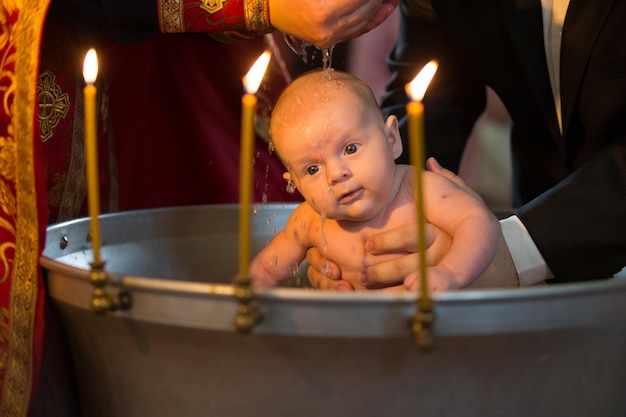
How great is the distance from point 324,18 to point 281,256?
0.86 feet

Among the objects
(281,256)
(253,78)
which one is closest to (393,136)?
(281,256)

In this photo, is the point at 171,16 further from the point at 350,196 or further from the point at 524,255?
the point at 524,255

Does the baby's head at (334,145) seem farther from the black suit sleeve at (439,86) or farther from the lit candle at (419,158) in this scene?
the black suit sleeve at (439,86)

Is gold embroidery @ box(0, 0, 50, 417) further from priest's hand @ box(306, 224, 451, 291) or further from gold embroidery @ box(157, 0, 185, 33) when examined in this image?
priest's hand @ box(306, 224, 451, 291)

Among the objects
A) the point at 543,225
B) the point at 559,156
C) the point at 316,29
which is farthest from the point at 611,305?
the point at 559,156

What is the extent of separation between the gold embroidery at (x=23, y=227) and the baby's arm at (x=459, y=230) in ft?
1.16

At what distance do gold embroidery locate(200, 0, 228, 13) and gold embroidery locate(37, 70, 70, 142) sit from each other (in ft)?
0.63

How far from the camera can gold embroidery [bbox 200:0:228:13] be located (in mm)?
944

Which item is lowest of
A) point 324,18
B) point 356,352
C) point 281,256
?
point 356,352

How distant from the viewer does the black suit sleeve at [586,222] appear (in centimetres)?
91

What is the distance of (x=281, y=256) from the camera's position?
0.92m

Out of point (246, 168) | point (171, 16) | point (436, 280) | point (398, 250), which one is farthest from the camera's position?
point (171, 16)

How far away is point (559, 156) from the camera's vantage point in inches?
47.4

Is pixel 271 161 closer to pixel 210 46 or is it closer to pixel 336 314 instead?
pixel 210 46
